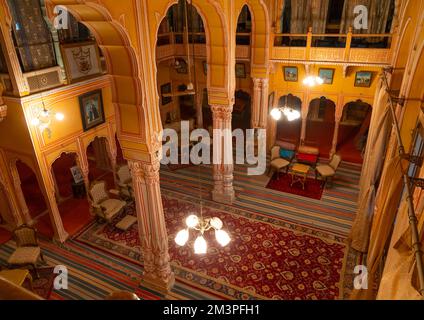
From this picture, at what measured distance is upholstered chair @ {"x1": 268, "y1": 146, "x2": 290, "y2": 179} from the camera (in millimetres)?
10484

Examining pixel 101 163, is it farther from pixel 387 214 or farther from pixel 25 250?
pixel 387 214

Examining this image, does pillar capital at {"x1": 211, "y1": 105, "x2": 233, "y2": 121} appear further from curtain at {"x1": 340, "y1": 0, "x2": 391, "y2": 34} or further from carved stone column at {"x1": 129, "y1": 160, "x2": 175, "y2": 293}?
curtain at {"x1": 340, "y1": 0, "x2": 391, "y2": 34}

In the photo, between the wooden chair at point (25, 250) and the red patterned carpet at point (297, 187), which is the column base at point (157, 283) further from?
the red patterned carpet at point (297, 187)

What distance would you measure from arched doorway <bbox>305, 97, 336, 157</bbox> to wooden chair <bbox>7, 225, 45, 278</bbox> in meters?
9.87

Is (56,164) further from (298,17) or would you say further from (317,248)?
(298,17)

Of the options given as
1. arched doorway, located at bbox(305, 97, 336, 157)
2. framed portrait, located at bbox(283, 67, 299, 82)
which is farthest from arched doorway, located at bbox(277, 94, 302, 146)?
framed portrait, located at bbox(283, 67, 299, 82)

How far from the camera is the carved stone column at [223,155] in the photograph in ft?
28.2

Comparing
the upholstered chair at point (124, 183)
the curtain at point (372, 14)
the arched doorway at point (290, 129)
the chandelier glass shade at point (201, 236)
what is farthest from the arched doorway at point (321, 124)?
the chandelier glass shade at point (201, 236)

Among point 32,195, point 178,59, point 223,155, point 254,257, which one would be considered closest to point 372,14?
point 223,155

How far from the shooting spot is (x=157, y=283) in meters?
6.65

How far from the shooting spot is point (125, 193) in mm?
9641

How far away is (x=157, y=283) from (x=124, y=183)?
394 centimetres

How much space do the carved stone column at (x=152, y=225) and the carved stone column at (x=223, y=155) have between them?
3.18 meters
